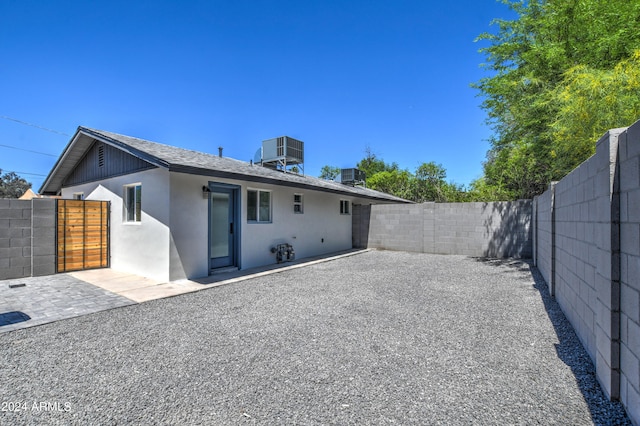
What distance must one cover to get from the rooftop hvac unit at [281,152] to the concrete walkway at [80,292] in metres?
4.75

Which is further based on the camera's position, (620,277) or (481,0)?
(481,0)

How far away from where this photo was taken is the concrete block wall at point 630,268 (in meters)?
1.86

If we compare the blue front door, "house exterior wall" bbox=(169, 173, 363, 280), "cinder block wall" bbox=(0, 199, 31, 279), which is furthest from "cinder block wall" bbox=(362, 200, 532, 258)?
"cinder block wall" bbox=(0, 199, 31, 279)

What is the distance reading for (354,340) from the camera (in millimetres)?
3404

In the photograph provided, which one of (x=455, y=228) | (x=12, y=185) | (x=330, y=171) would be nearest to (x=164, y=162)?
(x=455, y=228)

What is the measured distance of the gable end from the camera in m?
7.32

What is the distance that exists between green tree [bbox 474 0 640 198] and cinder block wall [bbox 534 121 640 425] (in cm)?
460

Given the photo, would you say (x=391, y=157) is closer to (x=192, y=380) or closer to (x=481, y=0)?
(x=481, y=0)

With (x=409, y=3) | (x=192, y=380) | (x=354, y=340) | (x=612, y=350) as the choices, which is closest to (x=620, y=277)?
(x=612, y=350)

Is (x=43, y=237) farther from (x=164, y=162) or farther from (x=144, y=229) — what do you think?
(x=164, y=162)

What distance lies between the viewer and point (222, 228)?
7.46 metres

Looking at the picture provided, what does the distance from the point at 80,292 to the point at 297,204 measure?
6217 mm

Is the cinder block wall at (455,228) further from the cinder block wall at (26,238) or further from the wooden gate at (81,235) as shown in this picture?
the cinder block wall at (26,238)

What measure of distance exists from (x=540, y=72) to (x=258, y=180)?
9170 mm
